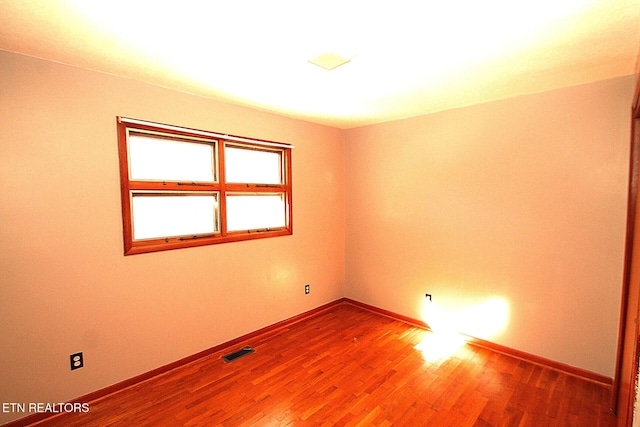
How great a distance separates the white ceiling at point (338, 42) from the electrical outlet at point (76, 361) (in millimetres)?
2115

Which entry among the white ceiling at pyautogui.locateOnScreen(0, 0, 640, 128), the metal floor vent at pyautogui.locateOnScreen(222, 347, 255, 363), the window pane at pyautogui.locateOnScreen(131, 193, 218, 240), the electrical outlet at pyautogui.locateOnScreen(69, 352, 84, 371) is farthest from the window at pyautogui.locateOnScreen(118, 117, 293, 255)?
the metal floor vent at pyautogui.locateOnScreen(222, 347, 255, 363)

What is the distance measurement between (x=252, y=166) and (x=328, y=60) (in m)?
1.66

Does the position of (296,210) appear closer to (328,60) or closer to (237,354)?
(237,354)

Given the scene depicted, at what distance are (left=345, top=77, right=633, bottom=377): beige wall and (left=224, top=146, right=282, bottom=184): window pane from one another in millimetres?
1307

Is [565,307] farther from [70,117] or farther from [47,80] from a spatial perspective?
[47,80]

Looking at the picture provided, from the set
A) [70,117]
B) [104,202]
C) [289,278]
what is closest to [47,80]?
[70,117]

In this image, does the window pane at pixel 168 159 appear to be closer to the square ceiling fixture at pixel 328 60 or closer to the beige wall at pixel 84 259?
the beige wall at pixel 84 259

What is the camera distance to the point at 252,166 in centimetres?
330

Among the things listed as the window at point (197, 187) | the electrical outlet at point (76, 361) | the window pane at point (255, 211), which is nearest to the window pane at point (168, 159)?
the window at point (197, 187)

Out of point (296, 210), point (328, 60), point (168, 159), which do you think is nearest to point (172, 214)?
point (168, 159)

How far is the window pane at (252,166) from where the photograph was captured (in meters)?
3.08

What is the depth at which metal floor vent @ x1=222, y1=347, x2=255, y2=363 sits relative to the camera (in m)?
2.80

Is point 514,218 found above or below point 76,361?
above

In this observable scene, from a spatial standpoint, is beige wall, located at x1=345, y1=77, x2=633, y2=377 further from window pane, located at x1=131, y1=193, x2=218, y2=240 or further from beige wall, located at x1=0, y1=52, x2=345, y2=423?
window pane, located at x1=131, y1=193, x2=218, y2=240
